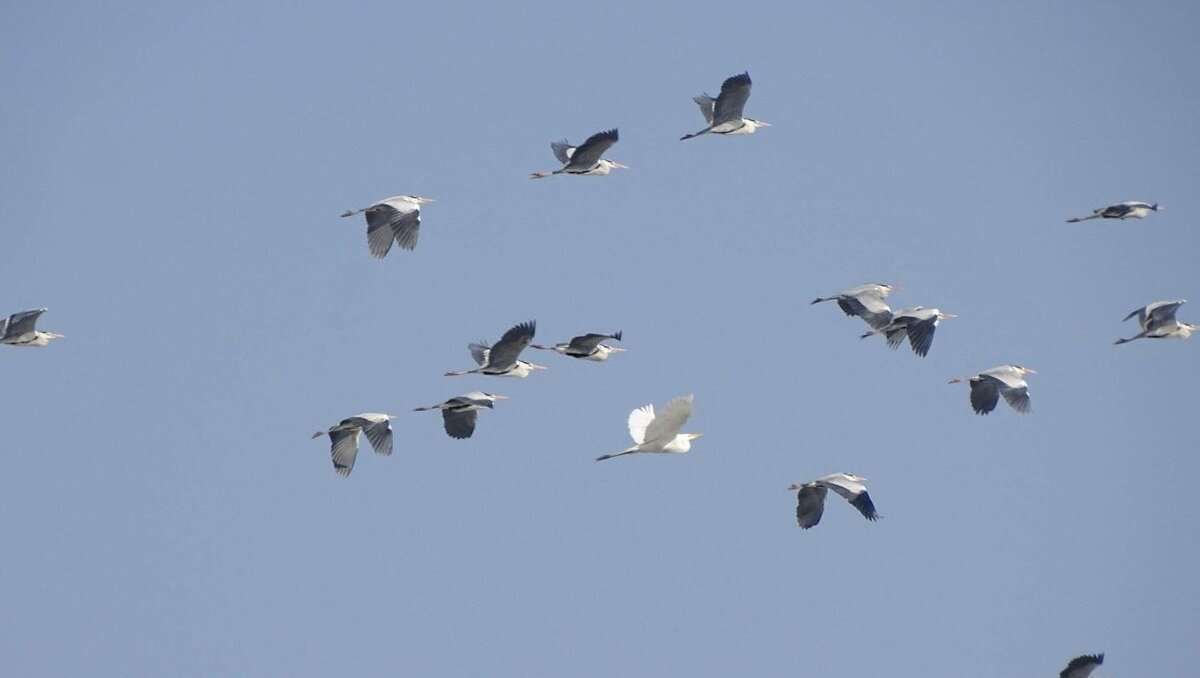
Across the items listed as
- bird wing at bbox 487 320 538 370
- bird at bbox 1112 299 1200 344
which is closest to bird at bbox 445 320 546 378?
bird wing at bbox 487 320 538 370

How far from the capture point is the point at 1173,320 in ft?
108

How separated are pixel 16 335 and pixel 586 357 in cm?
834

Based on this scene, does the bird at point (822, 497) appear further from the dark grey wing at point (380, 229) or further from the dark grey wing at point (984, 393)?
the dark grey wing at point (380, 229)

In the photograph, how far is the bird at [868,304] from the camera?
3109cm

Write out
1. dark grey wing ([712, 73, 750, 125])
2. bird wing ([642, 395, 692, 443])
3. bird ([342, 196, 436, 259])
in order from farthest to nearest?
dark grey wing ([712, 73, 750, 125]), bird ([342, 196, 436, 259]), bird wing ([642, 395, 692, 443])

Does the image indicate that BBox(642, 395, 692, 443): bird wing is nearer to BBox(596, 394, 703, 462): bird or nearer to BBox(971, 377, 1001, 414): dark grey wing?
BBox(596, 394, 703, 462): bird

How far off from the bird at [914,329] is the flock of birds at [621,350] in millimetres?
13

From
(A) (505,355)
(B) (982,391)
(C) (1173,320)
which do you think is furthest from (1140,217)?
(A) (505,355)

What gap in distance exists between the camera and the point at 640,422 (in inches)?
1092

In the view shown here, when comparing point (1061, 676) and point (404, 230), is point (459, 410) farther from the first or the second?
point (1061, 676)

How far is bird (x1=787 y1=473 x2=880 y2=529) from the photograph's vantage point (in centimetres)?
2844

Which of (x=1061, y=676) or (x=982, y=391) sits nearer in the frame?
(x=1061, y=676)

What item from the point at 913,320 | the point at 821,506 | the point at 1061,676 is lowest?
the point at 1061,676

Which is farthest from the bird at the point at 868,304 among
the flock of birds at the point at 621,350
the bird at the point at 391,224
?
the bird at the point at 391,224
